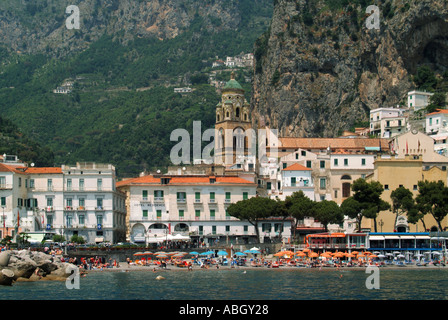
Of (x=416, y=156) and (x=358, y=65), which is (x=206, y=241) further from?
(x=358, y=65)

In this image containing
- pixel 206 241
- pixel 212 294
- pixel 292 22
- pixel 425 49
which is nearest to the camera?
pixel 212 294

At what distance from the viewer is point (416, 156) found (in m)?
93.1

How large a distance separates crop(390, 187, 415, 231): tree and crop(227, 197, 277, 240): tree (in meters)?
13.5

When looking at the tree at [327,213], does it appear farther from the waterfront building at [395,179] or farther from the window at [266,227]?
the window at [266,227]

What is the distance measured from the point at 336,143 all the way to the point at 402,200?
26.2 m

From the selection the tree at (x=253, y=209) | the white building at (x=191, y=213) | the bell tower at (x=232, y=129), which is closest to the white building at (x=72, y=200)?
the white building at (x=191, y=213)

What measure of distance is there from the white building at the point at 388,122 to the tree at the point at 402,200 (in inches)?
1220

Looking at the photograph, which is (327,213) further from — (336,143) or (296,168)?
(336,143)

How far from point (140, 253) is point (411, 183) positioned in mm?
33878

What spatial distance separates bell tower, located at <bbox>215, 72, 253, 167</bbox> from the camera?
130500 mm

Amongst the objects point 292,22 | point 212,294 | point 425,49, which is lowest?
point 212,294

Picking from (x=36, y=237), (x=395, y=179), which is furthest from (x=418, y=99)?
(x=36, y=237)

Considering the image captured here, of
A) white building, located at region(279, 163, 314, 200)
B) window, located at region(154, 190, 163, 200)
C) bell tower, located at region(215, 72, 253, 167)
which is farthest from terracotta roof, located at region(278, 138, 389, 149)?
window, located at region(154, 190, 163, 200)
